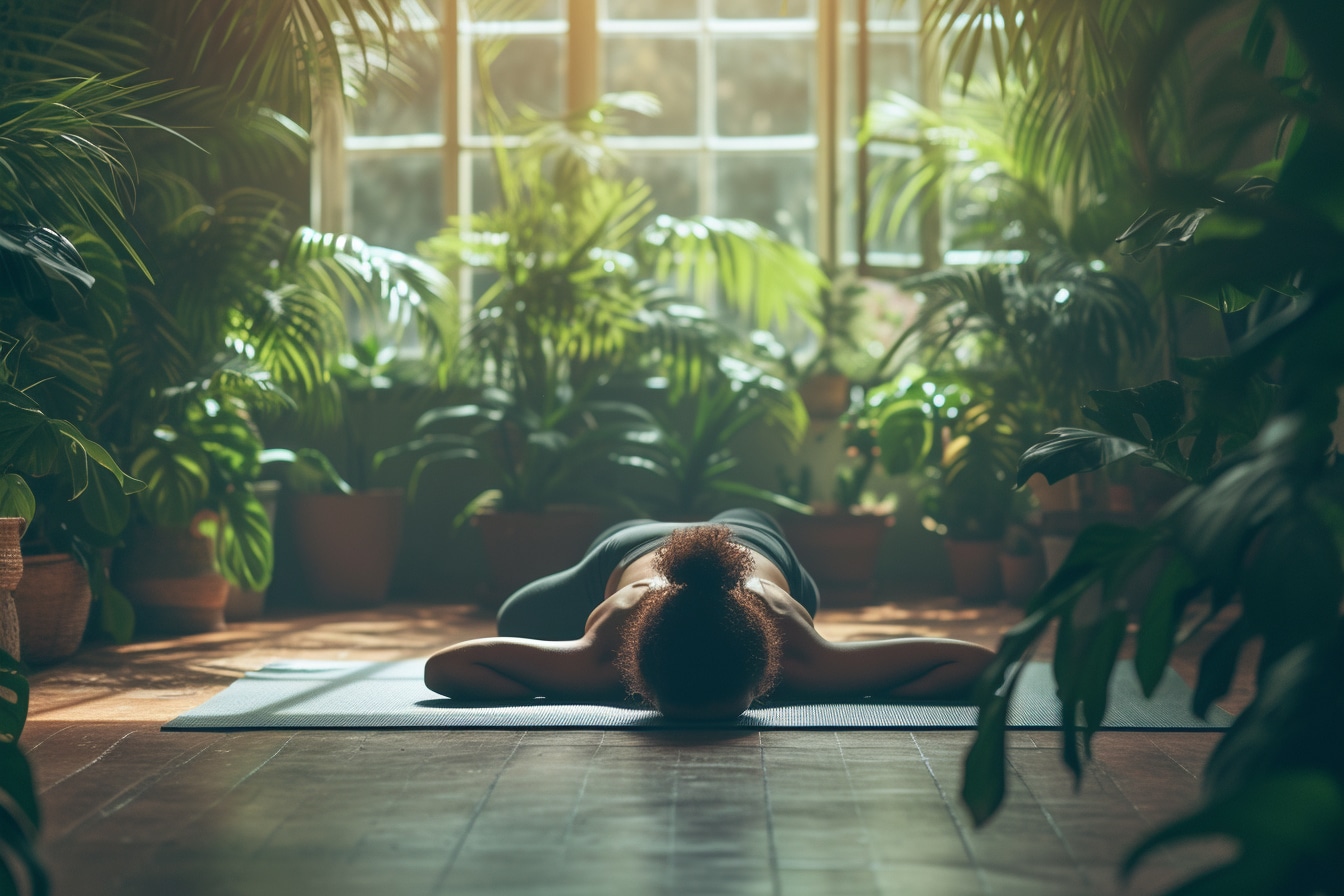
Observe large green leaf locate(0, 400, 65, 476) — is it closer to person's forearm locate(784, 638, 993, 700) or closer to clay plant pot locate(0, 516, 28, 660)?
clay plant pot locate(0, 516, 28, 660)

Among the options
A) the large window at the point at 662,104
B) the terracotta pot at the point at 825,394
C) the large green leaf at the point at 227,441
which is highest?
the large window at the point at 662,104

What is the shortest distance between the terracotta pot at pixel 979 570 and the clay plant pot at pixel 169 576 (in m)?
2.38

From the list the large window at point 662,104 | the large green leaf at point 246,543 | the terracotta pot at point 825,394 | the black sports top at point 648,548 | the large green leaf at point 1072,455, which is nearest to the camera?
the large green leaf at point 1072,455

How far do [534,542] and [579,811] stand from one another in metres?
2.40

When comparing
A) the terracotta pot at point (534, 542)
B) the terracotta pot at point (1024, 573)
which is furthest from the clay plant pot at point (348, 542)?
the terracotta pot at point (1024, 573)

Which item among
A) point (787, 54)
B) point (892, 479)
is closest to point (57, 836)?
point (892, 479)

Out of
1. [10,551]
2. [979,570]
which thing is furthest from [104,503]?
[979,570]

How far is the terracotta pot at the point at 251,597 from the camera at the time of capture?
4.12 meters

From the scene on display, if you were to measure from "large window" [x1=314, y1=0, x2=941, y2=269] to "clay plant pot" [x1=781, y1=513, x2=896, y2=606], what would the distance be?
1074 mm

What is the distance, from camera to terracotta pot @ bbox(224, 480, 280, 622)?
162 inches

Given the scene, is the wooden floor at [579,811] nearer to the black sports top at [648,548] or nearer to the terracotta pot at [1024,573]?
the black sports top at [648,548]

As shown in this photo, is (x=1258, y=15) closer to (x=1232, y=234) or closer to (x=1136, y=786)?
(x=1232, y=234)

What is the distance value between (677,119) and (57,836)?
3.83m

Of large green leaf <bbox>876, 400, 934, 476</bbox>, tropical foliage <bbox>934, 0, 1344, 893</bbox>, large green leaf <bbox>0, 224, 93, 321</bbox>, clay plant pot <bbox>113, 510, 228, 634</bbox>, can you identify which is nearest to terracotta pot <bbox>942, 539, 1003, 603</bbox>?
large green leaf <bbox>876, 400, 934, 476</bbox>
